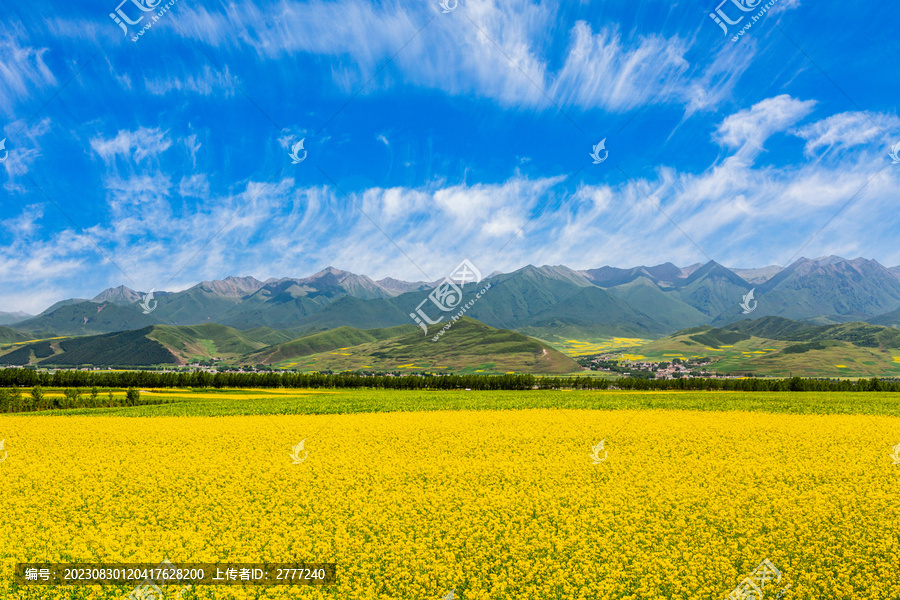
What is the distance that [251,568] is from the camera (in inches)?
530

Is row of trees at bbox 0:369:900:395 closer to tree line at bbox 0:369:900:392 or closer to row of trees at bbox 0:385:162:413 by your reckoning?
tree line at bbox 0:369:900:392

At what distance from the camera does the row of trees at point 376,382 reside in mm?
98125

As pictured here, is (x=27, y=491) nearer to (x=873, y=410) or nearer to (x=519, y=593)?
(x=519, y=593)

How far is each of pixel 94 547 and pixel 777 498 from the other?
84.8 feet

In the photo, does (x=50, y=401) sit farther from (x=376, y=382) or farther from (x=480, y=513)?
(x=480, y=513)

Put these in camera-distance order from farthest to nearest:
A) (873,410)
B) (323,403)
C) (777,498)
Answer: (323,403) → (873,410) → (777,498)

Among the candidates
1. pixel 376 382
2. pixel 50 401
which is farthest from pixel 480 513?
A: pixel 376 382

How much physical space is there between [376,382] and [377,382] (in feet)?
0.83

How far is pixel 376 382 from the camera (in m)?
114

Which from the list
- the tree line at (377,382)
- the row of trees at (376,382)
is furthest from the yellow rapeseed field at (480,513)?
the row of trees at (376,382)

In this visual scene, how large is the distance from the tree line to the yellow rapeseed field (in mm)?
79013

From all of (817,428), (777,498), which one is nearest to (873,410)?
(817,428)

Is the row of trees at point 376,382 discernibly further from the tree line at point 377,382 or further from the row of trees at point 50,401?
the row of trees at point 50,401

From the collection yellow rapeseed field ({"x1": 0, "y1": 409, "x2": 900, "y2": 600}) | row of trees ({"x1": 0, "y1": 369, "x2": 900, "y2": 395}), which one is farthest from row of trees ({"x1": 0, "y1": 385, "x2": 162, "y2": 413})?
yellow rapeseed field ({"x1": 0, "y1": 409, "x2": 900, "y2": 600})
